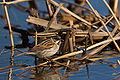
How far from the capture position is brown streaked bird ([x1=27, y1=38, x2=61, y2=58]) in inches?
206

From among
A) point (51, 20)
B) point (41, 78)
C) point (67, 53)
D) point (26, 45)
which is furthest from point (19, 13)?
point (41, 78)

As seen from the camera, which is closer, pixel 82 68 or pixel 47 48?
pixel 82 68

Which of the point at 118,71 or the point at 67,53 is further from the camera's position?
the point at 67,53

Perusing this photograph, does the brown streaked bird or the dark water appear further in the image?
the brown streaked bird

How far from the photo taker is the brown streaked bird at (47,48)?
5.22 metres

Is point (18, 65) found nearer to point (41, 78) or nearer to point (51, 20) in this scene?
point (41, 78)

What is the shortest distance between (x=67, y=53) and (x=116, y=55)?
110 centimetres

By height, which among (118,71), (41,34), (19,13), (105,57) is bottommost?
(118,71)

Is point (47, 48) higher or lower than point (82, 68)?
higher

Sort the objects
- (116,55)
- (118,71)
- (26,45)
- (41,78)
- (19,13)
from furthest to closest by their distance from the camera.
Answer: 1. (19,13)
2. (26,45)
3. (116,55)
4. (118,71)
5. (41,78)

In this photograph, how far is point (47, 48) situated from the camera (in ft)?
17.7

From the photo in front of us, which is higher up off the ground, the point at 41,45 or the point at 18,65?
the point at 41,45

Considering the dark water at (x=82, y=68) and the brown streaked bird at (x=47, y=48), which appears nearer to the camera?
the dark water at (x=82, y=68)

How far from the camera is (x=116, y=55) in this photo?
5.78 meters
